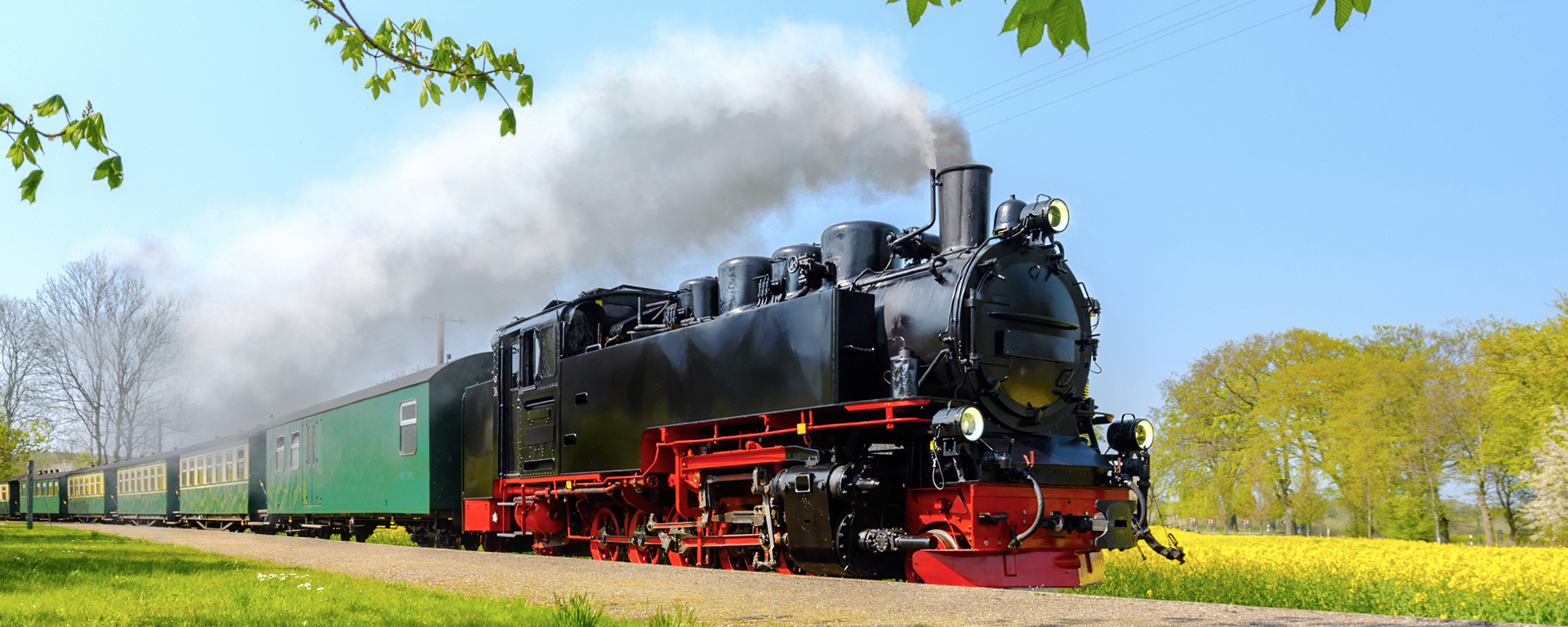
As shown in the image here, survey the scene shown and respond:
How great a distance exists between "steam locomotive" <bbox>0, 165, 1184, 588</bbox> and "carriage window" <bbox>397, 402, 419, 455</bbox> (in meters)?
3.11

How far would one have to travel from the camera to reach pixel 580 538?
13023mm

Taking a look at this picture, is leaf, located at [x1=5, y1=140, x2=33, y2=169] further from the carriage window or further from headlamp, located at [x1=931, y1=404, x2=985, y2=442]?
the carriage window

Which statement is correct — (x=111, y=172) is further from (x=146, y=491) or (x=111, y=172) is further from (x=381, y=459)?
(x=146, y=491)

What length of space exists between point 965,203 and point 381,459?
38.0 feet

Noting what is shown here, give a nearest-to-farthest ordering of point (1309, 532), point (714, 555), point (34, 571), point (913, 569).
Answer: point (913, 569), point (34, 571), point (714, 555), point (1309, 532)

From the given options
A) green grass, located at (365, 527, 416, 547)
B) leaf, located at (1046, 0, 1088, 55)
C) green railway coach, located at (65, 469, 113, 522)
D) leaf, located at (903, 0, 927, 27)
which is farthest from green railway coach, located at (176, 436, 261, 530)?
leaf, located at (1046, 0, 1088, 55)

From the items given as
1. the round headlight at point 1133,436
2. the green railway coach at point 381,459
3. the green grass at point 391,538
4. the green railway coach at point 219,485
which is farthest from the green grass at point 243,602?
the green railway coach at point 219,485

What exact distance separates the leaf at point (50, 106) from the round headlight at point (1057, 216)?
7167 millimetres

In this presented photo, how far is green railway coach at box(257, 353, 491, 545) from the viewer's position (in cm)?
1560

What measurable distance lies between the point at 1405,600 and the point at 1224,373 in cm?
3113

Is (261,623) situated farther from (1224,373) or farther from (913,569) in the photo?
(1224,373)

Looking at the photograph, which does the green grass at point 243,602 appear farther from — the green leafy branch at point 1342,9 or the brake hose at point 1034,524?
the green leafy branch at point 1342,9

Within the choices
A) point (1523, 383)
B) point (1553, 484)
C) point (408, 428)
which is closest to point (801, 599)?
point (408, 428)

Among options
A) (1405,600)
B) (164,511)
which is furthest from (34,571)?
(164,511)
